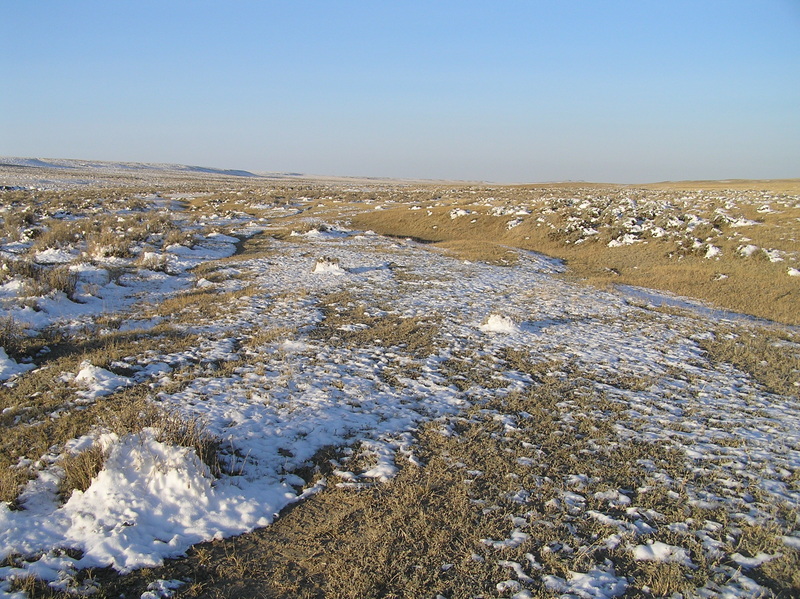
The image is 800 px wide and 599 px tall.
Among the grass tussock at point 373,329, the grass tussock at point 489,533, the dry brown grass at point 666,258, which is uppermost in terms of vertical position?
the dry brown grass at point 666,258

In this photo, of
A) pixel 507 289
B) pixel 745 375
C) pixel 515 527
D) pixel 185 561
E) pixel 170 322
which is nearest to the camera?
pixel 185 561

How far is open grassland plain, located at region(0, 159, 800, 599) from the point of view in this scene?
3844 mm

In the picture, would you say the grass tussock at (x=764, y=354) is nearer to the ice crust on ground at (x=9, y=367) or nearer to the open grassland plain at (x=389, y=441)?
the open grassland plain at (x=389, y=441)

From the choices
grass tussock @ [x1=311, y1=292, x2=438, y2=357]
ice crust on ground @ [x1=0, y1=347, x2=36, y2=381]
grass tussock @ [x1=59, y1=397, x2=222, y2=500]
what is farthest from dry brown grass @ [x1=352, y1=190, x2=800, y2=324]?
ice crust on ground @ [x1=0, y1=347, x2=36, y2=381]

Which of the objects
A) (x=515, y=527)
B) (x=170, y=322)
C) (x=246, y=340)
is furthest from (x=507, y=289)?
(x=515, y=527)

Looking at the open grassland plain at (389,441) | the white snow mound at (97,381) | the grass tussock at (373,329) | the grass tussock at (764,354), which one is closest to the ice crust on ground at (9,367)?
the open grassland plain at (389,441)

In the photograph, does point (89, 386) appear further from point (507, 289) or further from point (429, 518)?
point (507, 289)

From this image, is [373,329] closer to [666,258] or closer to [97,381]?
[97,381]

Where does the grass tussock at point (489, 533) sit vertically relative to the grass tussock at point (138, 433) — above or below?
below

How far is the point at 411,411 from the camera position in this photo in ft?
22.1

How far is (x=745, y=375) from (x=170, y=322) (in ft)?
39.5

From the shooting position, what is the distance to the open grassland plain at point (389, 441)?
12.6 feet

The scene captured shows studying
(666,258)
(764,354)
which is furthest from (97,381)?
(666,258)

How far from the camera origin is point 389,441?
5887 millimetres
